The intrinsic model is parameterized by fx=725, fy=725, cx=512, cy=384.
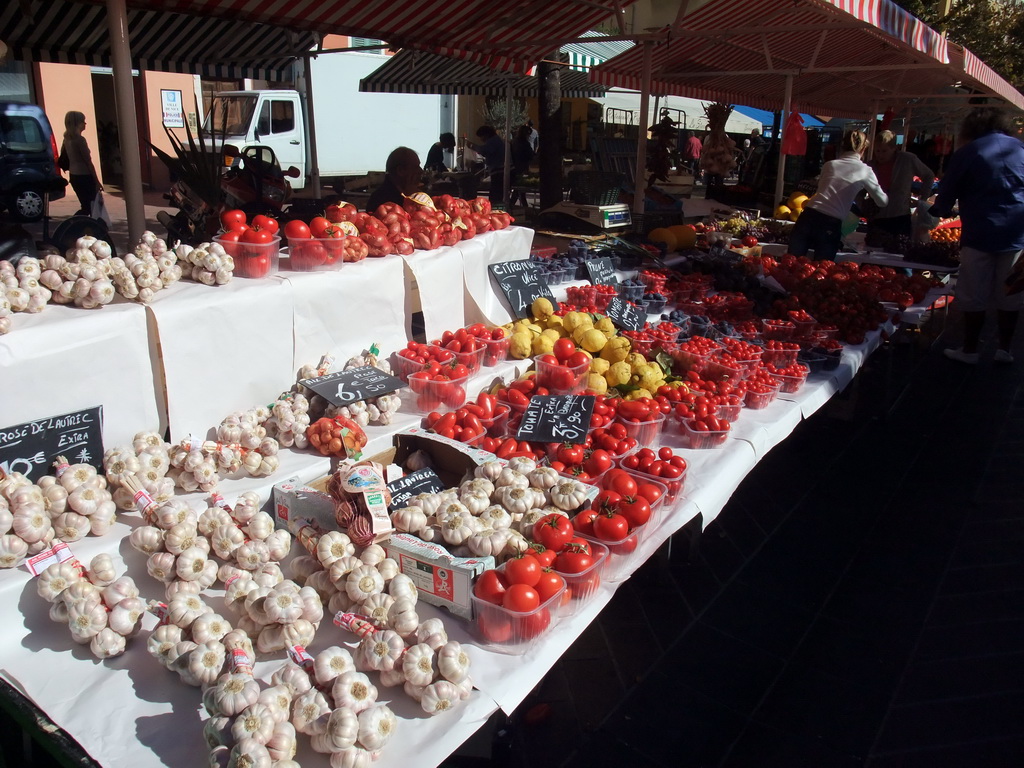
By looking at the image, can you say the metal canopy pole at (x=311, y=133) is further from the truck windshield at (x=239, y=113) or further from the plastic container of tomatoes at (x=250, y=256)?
the plastic container of tomatoes at (x=250, y=256)

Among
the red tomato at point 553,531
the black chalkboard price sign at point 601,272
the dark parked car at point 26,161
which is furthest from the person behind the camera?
the dark parked car at point 26,161

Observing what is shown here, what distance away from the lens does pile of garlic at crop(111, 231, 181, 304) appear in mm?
2264

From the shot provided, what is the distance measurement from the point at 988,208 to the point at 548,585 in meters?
5.69

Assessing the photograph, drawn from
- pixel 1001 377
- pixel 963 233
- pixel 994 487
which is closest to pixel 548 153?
pixel 963 233

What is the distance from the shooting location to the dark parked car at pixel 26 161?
10594mm

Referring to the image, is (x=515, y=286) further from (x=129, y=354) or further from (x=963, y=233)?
(x=963, y=233)

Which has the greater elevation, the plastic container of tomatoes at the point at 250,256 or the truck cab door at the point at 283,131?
the truck cab door at the point at 283,131

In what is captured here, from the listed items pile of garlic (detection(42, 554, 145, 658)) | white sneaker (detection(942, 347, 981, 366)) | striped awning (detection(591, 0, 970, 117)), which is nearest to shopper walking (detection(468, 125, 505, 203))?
striped awning (detection(591, 0, 970, 117))

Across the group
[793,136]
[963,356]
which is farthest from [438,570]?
[793,136]

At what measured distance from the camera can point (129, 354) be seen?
7.41ft

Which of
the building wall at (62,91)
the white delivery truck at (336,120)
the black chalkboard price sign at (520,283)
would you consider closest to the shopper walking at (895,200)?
the black chalkboard price sign at (520,283)

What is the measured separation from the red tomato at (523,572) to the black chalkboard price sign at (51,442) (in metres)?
1.30

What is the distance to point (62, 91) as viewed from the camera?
15297 millimetres

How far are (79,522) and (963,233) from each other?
6.59m
